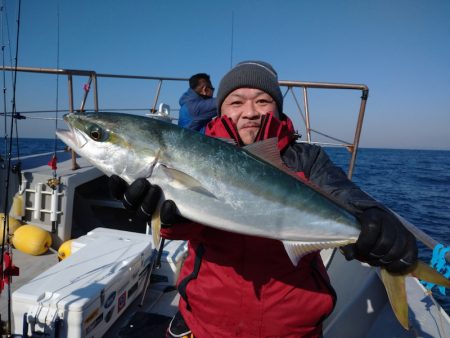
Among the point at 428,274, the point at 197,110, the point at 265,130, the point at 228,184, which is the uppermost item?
the point at 197,110

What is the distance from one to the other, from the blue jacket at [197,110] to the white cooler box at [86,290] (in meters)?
2.06

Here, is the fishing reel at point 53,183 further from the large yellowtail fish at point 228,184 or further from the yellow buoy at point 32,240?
the large yellowtail fish at point 228,184

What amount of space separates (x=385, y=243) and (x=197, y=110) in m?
3.79

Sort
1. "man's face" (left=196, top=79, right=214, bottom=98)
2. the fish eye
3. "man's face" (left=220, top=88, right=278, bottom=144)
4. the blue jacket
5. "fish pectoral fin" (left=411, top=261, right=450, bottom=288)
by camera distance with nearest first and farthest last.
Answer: "fish pectoral fin" (left=411, top=261, right=450, bottom=288)
the fish eye
"man's face" (left=220, top=88, right=278, bottom=144)
the blue jacket
"man's face" (left=196, top=79, right=214, bottom=98)

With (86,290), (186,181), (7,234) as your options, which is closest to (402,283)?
(186,181)

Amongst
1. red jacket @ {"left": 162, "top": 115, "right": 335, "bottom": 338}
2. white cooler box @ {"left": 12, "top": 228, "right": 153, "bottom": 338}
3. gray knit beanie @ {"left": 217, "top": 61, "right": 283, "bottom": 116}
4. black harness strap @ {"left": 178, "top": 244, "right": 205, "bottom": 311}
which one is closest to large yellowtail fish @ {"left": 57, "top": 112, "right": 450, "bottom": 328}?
red jacket @ {"left": 162, "top": 115, "right": 335, "bottom": 338}

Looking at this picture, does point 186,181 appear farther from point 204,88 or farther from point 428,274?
point 204,88

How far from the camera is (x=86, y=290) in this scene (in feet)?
9.84

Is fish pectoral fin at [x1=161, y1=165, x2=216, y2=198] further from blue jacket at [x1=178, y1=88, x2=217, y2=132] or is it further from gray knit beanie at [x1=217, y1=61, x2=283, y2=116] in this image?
blue jacket at [x1=178, y1=88, x2=217, y2=132]

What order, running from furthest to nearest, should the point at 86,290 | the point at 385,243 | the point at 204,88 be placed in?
the point at 204,88, the point at 86,290, the point at 385,243

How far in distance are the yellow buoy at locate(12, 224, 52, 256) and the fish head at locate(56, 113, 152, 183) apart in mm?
3993

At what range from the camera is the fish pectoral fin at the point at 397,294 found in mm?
1948

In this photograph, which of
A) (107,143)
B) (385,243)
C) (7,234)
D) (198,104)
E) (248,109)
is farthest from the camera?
(198,104)

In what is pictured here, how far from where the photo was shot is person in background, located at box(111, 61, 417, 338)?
1.91 m
